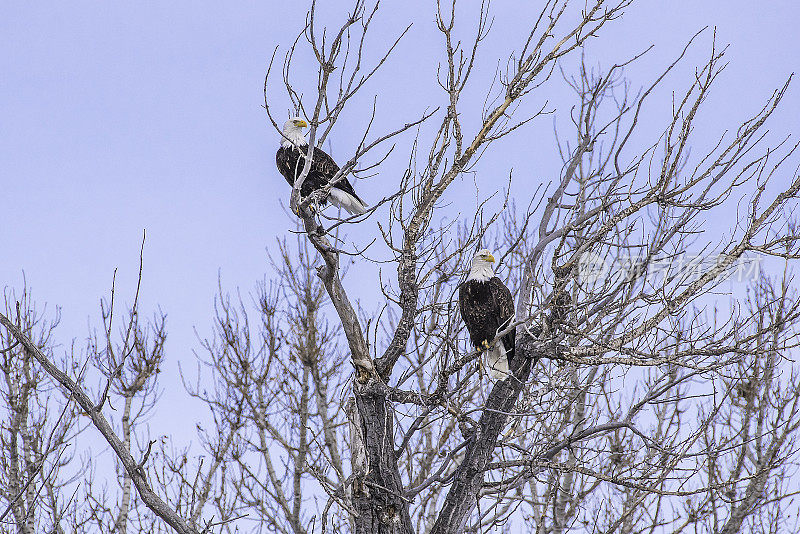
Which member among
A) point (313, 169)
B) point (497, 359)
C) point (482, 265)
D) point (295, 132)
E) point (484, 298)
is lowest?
point (497, 359)

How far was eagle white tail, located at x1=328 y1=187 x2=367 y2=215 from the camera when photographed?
22.4ft

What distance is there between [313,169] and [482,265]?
1616mm

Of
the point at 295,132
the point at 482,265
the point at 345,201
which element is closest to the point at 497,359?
the point at 482,265

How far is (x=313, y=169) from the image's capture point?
21.1 feet

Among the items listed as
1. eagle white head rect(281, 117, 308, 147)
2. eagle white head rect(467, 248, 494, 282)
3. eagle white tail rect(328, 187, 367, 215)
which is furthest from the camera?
eagle white tail rect(328, 187, 367, 215)

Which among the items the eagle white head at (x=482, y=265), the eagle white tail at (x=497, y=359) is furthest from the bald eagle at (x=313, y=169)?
the eagle white tail at (x=497, y=359)

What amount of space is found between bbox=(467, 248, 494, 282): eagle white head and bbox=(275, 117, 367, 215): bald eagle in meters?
1.03

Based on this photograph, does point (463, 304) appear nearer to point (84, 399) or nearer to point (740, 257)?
point (740, 257)

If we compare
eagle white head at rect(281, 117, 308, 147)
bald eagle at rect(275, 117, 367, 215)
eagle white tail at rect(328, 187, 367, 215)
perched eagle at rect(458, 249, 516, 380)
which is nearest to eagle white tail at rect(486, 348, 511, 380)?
perched eagle at rect(458, 249, 516, 380)

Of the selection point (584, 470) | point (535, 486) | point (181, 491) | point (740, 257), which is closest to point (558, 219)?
point (740, 257)

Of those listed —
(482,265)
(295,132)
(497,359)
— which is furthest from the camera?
(295,132)

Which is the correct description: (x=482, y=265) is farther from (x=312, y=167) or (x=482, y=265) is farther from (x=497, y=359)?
(x=312, y=167)

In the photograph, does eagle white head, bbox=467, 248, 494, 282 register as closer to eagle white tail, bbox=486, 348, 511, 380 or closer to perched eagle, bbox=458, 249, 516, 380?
perched eagle, bbox=458, 249, 516, 380

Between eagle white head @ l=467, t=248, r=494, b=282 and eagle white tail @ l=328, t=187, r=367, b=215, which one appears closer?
eagle white head @ l=467, t=248, r=494, b=282
